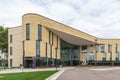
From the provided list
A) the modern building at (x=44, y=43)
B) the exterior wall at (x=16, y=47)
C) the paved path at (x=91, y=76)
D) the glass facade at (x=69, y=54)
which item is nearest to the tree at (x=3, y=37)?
the modern building at (x=44, y=43)

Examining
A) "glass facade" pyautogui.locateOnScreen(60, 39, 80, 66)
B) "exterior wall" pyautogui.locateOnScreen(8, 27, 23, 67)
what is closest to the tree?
"exterior wall" pyautogui.locateOnScreen(8, 27, 23, 67)

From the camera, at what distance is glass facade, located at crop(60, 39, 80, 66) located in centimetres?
9350

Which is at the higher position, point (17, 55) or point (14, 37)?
point (14, 37)

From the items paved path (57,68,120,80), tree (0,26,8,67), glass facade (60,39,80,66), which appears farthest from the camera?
glass facade (60,39,80,66)

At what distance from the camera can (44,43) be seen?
235ft

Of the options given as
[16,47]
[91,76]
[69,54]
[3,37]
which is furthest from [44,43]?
[91,76]

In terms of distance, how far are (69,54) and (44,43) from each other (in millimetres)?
31538

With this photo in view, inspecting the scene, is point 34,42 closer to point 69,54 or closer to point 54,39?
point 54,39

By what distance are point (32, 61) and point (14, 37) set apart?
1403 cm

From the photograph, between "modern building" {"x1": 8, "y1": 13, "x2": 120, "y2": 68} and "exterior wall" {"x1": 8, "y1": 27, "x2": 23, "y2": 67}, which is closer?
"modern building" {"x1": 8, "y1": 13, "x2": 120, "y2": 68}

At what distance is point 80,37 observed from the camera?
90.9 meters

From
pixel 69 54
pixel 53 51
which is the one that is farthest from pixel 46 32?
pixel 69 54

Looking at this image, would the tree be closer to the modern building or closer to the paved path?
the modern building

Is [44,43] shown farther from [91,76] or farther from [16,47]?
[91,76]
